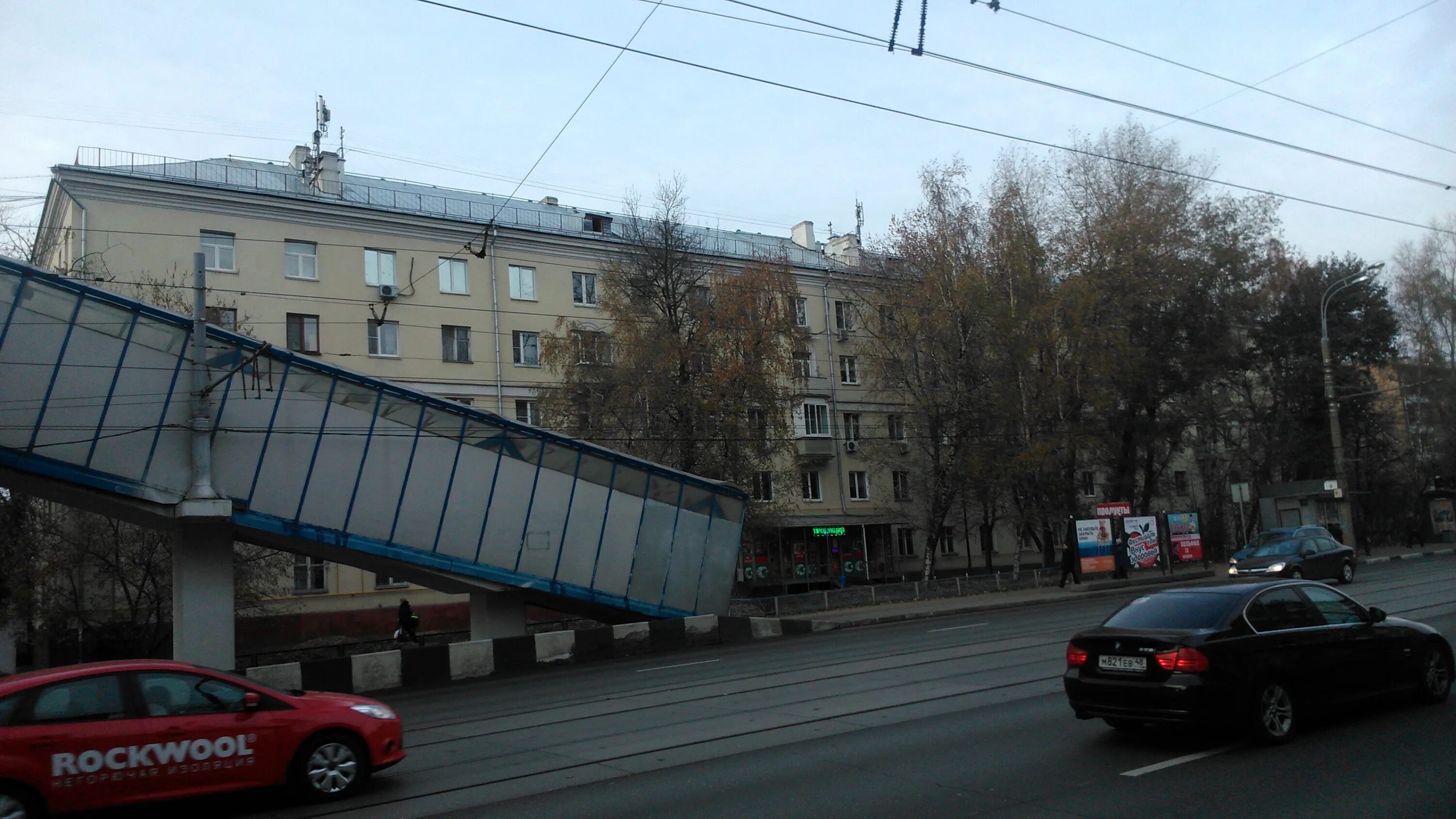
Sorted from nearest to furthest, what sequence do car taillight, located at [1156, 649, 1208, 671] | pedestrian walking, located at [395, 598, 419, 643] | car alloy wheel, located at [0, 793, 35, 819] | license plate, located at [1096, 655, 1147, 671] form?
Answer: car alloy wheel, located at [0, 793, 35, 819] < car taillight, located at [1156, 649, 1208, 671] < license plate, located at [1096, 655, 1147, 671] < pedestrian walking, located at [395, 598, 419, 643]

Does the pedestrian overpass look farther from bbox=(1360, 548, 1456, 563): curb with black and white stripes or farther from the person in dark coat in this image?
bbox=(1360, 548, 1456, 563): curb with black and white stripes

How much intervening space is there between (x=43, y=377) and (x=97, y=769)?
14129mm

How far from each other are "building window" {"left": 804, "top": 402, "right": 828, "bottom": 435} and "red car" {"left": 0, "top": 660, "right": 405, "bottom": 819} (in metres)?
39.9

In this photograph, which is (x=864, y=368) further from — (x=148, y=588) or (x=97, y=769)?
(x=97, y=769)

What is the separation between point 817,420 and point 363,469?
98.0ft

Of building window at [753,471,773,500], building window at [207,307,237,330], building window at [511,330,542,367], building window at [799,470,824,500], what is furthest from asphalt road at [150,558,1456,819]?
building window at [799,470,824,500]

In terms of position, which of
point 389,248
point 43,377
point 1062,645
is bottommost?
point 1062,645

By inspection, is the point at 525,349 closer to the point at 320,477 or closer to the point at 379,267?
the point at 379,267

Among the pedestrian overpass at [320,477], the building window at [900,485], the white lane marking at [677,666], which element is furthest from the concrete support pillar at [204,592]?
the building window at [900,485]

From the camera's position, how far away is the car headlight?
8.48 m

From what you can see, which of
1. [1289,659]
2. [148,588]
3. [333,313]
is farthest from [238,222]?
[1289,659]

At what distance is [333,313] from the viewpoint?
37.8 metres

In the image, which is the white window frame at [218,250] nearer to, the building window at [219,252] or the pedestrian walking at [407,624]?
the building window at [219,252]

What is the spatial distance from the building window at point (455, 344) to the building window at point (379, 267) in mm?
2850
